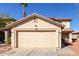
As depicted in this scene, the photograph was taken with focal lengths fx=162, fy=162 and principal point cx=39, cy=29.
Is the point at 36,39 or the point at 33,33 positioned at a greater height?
the point at 33,33

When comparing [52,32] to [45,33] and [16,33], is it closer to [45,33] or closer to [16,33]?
[45,33]

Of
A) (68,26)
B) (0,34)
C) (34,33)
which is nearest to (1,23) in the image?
(0,34)

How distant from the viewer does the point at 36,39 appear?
18797 millimetres

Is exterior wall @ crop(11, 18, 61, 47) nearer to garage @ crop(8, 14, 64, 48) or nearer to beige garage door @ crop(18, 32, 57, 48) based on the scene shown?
garage @ crop(8, 14, 64, 48)

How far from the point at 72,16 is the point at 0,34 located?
14.0 meters

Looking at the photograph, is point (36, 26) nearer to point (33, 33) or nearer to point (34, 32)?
point (34, 32)

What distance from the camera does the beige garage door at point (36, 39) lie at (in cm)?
1875

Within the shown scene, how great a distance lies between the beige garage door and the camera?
61.5ft

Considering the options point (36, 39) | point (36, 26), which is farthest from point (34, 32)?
point (36, 39)

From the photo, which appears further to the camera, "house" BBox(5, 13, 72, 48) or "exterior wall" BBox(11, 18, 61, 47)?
"house" BBox(5, 13, 72, 48)

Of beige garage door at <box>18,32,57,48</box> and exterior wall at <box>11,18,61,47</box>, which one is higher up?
exterior wall at <box>11,18,61,47</box>

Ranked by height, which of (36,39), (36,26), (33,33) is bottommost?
(36,39)

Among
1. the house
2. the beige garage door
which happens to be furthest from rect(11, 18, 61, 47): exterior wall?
the beige garage door

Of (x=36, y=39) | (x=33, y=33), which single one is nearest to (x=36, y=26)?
(x=33, y=33)
